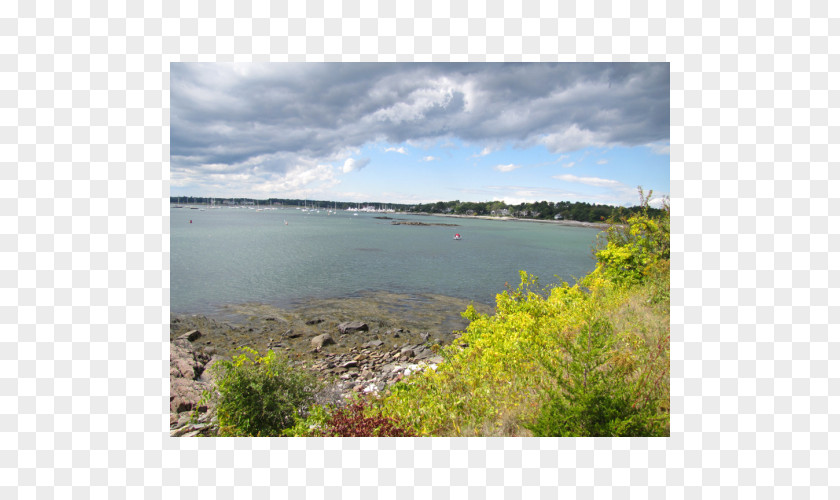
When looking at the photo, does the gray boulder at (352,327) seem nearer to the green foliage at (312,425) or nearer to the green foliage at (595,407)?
the green foliage at (312,425)

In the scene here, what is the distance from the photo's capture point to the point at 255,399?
14.4 ft

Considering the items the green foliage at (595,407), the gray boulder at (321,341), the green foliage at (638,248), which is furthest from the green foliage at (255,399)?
the green foliage at (638,248)

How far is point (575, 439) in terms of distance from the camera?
10.7 ft

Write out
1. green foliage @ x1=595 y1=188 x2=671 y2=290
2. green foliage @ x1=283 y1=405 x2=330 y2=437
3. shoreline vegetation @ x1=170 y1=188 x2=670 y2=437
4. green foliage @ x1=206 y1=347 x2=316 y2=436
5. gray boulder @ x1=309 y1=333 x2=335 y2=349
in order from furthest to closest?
gray boulder @ x1=309 y1=333 x2=335 y2=349
green foliage @ x1=595 y1=188 x2=671 y2=290
green foliage @ x1=206 y1=347 x2=316 y2=436
green foliage @ x1=283 y1=405 x2=330 y2=437
shoreline vegetation @ x1=170 y1=188 x2=670 y2=437

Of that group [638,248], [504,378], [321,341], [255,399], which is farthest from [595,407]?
[321,341]

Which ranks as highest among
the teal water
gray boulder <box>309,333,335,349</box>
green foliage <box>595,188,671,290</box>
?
green foliage <box>595,188,671,290</box>

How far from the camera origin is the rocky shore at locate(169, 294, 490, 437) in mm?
7293

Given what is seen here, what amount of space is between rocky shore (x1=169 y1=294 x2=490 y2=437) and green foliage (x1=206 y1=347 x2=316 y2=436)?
71cm

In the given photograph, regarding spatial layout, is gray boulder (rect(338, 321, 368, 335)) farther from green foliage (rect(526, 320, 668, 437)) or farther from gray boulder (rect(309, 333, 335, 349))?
green foliage (rect(526, 320, 668, 437))

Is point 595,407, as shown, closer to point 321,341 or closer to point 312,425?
point 312,425

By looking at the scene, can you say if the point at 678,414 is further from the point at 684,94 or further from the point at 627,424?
the point at 684,94

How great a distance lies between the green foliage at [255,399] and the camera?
4.33 m

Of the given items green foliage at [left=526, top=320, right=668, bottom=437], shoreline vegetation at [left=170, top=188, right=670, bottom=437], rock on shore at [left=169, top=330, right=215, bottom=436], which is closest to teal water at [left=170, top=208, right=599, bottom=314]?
rock on shore at [left=169, top=330, right=215, bottom=436]

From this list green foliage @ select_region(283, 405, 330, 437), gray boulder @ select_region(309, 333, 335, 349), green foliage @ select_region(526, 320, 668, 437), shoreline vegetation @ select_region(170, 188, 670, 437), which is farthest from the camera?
gray boulder @ select_region(309, 333, 335, 349)
